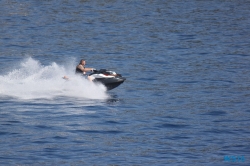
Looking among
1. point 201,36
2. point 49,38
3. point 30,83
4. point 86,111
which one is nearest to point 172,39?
point 201,36

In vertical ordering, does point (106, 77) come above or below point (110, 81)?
above

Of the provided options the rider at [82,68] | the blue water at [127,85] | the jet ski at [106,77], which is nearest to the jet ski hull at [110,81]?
the jet ski at [106,77]

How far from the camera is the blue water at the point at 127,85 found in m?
22.0

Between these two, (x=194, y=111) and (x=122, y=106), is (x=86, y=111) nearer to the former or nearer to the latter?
(x=122, y=106)

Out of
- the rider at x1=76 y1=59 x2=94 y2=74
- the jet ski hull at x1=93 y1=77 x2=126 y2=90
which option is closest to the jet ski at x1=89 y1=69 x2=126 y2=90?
the jet ski hull at x1=93 y1=77 x2=126 y2=90

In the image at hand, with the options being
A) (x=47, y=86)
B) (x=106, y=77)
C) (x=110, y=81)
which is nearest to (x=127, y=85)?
(x=110, y=81)

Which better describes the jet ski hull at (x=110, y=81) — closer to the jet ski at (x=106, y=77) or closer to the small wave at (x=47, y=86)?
the jet ski at (x=106, y=77)

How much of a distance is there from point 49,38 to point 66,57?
5.83m

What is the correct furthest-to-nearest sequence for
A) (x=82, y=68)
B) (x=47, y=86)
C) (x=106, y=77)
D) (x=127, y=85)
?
(x=127, y=85) < (x=47, y=86) < (x=82, y=68) < (x=106, y=77)

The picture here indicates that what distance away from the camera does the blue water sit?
22.0 metres

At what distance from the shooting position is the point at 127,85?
109ft

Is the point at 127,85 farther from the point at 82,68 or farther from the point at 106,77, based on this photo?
the point at 82,68

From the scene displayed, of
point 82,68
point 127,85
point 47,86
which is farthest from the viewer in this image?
point 127,85

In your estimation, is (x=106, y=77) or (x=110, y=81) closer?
(x=106, y=77)
